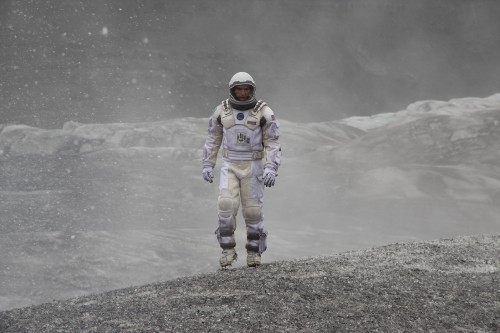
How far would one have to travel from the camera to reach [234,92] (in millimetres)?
6223

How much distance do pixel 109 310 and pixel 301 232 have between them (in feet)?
270

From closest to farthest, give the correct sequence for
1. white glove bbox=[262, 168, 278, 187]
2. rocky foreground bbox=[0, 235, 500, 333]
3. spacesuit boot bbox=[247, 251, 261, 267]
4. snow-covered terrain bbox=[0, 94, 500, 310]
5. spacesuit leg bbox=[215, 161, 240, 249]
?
1. rocky foreground bbox=[0, 235, 500, 333]
2. white glove bbox=[262, 168, 278, 187]
3. spacesuit leg bbox=[215, 161, 240, 249]
4. spacesuit boot bbox=[247, 251, 261, 267]
5. snow-covered terrain bbox=[0, 94, 500, 310]

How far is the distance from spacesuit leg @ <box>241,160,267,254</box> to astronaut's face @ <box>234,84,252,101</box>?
0.70 meters

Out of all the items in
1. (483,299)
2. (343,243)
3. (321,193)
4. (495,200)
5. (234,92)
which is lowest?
(483,299)

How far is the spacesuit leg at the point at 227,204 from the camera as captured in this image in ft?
20.1

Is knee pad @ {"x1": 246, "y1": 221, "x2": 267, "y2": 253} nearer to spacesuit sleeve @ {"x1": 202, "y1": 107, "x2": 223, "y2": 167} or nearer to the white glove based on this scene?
the white glove

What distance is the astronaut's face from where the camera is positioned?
6.16 metres

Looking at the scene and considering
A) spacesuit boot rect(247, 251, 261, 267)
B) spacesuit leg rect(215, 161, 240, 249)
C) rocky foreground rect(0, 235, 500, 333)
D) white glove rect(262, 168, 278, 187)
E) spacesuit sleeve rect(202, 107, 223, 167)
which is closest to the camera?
rocky foreground rect(0, 235, 500, 333)

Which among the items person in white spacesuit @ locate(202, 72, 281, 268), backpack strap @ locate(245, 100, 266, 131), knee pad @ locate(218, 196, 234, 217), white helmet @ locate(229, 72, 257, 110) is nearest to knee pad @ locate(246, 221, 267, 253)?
person in white spacesuit @ locate(202, 72, 281, 268)

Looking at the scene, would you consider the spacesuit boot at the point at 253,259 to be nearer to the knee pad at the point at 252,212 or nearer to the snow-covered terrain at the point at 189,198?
the knee pad at the point at 252,212

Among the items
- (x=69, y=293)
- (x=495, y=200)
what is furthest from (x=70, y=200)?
(x=495, y=200)

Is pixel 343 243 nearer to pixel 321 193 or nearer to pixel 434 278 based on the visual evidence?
pixel 321 193

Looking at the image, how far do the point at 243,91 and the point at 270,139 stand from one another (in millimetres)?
Result: 587

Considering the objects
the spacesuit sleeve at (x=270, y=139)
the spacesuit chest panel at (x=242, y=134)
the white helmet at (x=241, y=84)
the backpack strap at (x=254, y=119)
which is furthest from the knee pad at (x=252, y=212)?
the white helmet at (x=241, y=84)
